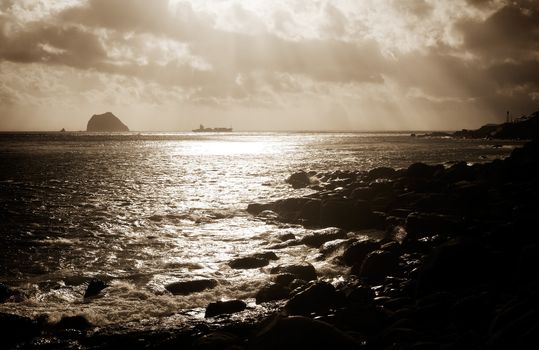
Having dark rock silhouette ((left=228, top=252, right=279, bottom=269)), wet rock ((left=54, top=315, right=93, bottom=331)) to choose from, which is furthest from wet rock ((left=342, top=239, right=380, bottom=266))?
wet rock ((left=54, top=315, right=93, bottom=331))

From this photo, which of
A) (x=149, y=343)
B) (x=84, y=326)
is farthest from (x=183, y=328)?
(x=84, y=326)

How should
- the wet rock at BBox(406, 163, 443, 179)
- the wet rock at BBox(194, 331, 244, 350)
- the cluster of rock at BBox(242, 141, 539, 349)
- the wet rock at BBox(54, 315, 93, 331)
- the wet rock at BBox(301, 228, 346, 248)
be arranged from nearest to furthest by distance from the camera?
the cluster of rock at BBox(242, 141, 539, 349) → the wet rock at BBox(194, 331, 244, 350) → the wet rock at BBox(54, 315, 93, 331) → the wet rock at BBox(301, 228, 346, 248) → the wet rock at BBox(406, 163, 443, 179)

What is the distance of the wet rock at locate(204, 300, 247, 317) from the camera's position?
984 cm

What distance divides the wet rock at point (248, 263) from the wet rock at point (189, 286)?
1806 millimetres

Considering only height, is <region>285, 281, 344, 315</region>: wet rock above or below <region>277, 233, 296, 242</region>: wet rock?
above

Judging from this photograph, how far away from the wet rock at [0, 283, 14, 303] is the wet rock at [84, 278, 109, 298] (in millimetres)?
1999

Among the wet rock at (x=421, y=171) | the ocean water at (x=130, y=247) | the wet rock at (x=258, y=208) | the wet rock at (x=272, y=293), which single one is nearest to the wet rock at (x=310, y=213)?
the ocean water at (x=130, y=247)

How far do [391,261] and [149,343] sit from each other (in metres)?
7.40

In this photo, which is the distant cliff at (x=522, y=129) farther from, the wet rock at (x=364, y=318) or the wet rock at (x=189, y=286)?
the wet rock at (x=189, y=286)

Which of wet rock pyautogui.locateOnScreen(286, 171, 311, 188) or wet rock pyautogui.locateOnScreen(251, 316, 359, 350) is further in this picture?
wet rock pyautogui.locateOnScreen(286, 171, 311, 188)

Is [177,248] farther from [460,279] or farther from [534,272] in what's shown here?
[534,272]

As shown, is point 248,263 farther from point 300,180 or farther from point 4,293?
point 300,180

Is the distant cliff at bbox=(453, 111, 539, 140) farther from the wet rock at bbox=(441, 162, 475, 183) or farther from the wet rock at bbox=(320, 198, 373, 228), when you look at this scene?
the wet rock at bbox=(320, 198, 373, 228)

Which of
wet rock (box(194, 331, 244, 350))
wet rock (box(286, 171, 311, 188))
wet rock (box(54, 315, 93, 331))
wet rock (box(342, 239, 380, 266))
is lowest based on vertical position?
wet rock (box(54, 315, 93, 331))
